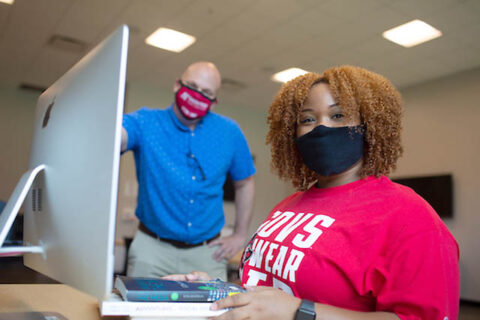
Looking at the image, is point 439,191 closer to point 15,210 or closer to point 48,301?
point 48,301

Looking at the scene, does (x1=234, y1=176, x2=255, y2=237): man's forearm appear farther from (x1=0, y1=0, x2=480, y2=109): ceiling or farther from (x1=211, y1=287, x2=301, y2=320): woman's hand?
(x1=0, y1=0, x2=480, y2=109): ceiling

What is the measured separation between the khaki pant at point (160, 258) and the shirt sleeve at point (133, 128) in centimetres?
40

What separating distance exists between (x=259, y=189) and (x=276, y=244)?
24.8ft

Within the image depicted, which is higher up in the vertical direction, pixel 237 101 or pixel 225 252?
pixel 237 101

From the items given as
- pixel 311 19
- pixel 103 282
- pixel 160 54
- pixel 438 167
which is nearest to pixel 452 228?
pixel 438 167

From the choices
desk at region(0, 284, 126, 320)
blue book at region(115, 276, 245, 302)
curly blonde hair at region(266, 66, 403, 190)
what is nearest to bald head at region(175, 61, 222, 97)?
curly blonde hair at region(266, 66, 403, 190)

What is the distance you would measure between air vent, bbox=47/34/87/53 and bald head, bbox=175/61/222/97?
407 centimetres

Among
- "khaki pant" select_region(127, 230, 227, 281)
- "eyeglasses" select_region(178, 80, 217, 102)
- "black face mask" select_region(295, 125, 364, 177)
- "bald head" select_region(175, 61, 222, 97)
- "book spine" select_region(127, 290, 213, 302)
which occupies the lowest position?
"khaki pant" select_region(127, 230, 227, 281)

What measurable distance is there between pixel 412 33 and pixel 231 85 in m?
3.12

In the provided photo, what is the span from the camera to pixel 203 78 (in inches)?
76.5

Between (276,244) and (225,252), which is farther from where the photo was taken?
(225,252)

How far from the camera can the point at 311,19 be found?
4523 millimetres

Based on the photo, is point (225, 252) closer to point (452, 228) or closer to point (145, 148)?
point (145, 148)

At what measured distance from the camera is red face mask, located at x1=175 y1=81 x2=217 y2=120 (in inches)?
74.2
